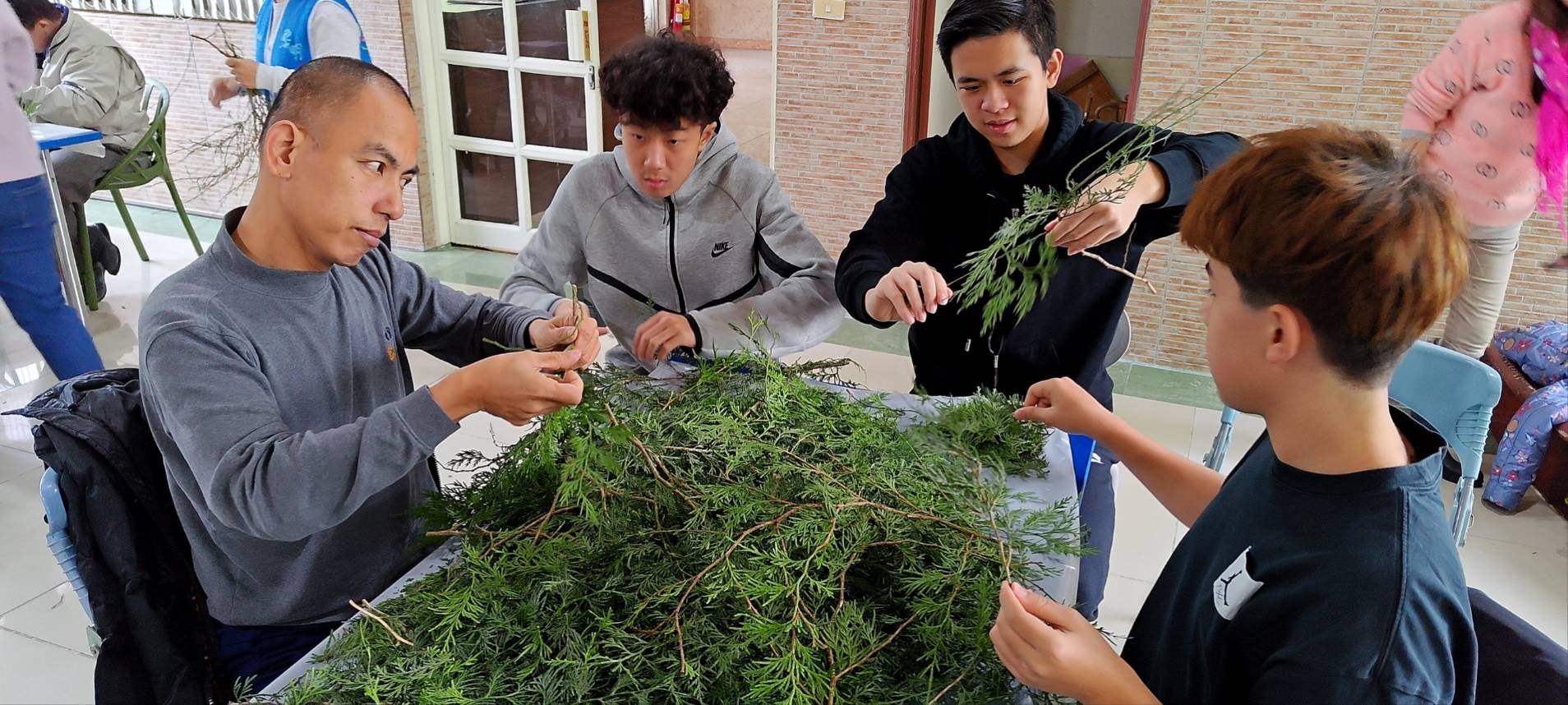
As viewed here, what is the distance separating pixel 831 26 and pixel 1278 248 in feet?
14.4

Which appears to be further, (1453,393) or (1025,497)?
(1453,393)

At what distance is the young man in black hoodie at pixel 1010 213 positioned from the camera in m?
1.92

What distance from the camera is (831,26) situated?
5109 mm

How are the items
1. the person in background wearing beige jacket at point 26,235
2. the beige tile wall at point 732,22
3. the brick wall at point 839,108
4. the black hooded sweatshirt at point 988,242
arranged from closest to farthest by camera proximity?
1. the black hooded sweatshirt at point 988,242
2. the person in background wearing beige jacket at point 26,235
3. the brick wall at point 839,108
4. the beige tile wall at point 732,22

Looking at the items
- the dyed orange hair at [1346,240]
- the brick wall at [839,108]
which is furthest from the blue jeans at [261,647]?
the brick wall at [839,108]

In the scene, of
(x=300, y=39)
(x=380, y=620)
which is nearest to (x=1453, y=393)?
(x=380, y=620)

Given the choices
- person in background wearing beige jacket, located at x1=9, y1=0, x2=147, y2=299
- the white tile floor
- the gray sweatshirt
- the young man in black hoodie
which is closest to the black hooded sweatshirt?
the young man in black hoodie

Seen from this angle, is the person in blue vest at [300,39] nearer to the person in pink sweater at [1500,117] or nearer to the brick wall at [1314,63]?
the brick wall at [1314,63]

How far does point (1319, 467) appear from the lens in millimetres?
1087

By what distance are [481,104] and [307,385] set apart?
512cm

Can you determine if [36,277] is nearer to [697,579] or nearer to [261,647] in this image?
[261,647]

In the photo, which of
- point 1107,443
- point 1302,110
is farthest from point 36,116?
point 1302,110

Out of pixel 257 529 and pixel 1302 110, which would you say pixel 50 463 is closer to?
pixel 257 529

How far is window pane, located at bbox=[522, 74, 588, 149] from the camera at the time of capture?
6039mm
